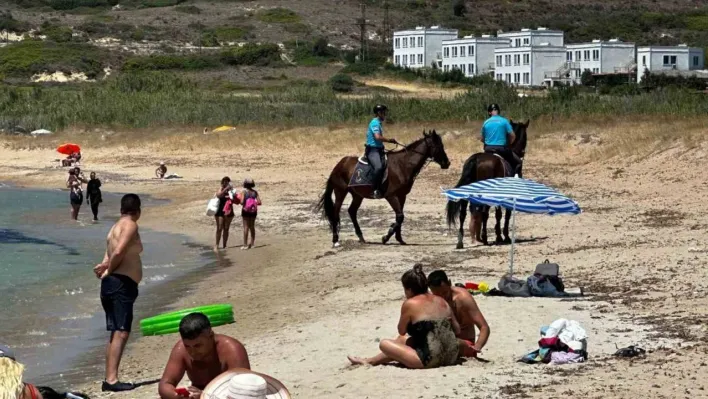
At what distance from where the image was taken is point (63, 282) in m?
22.3

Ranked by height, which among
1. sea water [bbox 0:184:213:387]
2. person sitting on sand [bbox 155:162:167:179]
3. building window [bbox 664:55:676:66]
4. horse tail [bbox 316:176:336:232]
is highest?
horse tail [bbox 316:176:336:232]

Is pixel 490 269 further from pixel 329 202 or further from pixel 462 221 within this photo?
pixel 329 202

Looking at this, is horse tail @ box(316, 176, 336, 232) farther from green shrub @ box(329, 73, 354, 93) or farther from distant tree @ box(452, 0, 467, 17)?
distant tree @ box(452, 0, 467, 17)

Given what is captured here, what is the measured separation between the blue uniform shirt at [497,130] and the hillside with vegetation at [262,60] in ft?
63.5

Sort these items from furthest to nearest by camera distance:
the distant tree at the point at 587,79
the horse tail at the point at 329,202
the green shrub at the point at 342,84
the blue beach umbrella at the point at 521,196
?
the distant tree at the point at 587,79, the green shrub at the point at 342,84, the horse tail at the point at 329,202, the blue beach umbrella at the point at 521,196

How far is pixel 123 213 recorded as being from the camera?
12039 millimetres

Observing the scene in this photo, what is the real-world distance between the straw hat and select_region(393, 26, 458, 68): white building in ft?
364

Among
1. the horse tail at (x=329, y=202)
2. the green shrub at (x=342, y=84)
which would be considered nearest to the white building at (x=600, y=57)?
the green shrub at (x=342, y=84)

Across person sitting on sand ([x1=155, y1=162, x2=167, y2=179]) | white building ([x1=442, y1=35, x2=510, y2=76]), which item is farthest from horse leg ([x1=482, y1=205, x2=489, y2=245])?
white building ([x1=442, y1=35, x2=510, y2=76])

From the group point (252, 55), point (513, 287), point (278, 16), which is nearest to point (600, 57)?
point (252, 55)

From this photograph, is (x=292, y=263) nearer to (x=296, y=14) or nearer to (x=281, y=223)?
(x=281, y=223)

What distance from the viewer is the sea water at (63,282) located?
15258mm

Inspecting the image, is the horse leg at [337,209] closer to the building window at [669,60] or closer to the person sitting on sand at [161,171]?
the person sitting on sand at [161,171]

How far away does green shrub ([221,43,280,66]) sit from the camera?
353ft
